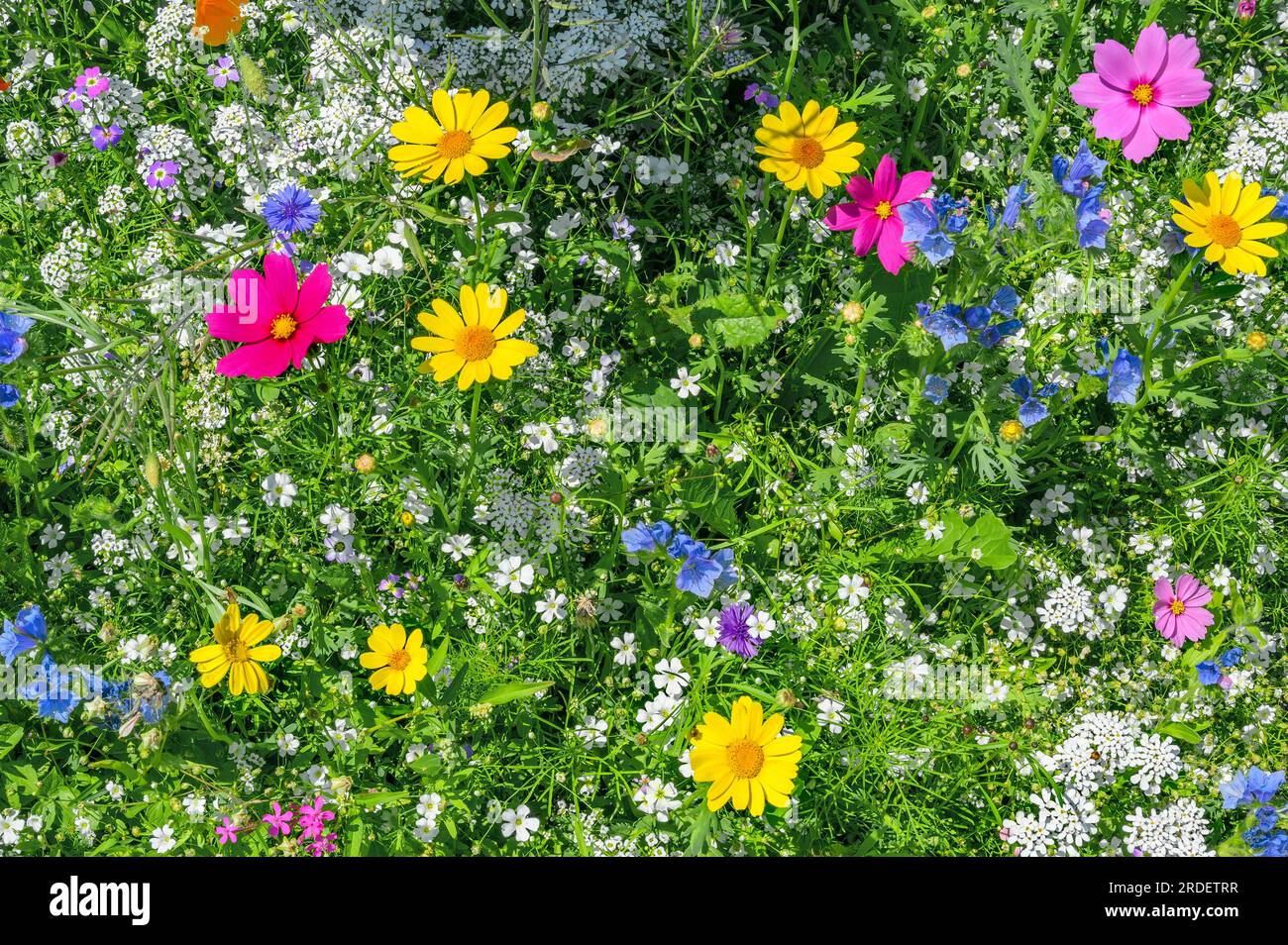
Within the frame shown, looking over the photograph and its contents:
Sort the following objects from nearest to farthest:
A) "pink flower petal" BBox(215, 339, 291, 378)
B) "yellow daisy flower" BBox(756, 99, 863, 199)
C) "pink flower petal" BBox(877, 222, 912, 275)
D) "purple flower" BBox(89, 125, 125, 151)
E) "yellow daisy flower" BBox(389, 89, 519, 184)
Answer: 1. "pink flower petal" BBox(215, 339, 291, 378)
2. "yellow daisy flower" BBox(389, 89, 519, 184)
3. "yellow daisy flower" BBox(756, 99, 863, 199)
4. "pink flower petal" BBox(877, 222, 912, 275)
5. "purple flower" BBox(89, 125, 125, 151)

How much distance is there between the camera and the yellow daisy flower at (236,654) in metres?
2.08

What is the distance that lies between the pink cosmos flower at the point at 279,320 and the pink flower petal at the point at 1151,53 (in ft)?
6.11

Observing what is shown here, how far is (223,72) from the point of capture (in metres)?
2.70

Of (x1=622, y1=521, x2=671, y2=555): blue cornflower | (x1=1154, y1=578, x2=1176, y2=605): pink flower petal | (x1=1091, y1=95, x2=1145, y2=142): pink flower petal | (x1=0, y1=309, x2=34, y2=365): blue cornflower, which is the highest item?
(x1=1091, y1=95, x2=1145, y2=142): pink flower petal

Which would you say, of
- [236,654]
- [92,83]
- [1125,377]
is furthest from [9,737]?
[1125,377]

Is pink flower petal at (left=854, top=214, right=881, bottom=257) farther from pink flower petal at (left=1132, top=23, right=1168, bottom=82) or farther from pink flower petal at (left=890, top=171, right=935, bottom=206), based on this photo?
pink flower petal at (left=1132, top=23, right=1168, bottom=82)

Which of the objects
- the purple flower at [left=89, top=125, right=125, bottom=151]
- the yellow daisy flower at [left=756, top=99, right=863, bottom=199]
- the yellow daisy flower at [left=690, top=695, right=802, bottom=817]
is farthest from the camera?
the purple flower at [left=89, top=125, right=125, bottom=151]

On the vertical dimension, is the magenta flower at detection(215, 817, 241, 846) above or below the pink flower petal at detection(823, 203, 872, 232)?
below

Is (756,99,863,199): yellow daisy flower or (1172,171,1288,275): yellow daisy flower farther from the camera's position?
(756,99,863,199): yellow daisy flower

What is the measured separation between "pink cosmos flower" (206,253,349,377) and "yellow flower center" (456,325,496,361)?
9.3 inches

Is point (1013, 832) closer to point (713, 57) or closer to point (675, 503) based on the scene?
point (675, 503)

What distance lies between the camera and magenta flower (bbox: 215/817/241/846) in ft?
7.30

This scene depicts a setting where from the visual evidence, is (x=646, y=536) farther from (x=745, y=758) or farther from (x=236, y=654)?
(x=236, y=654)

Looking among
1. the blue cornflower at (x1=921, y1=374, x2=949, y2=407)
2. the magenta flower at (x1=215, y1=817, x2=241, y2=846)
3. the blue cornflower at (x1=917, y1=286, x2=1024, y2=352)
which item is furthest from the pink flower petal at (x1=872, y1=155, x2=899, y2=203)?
the magenta flower at (x1=215, y1=817, x2=241, y2=846)
